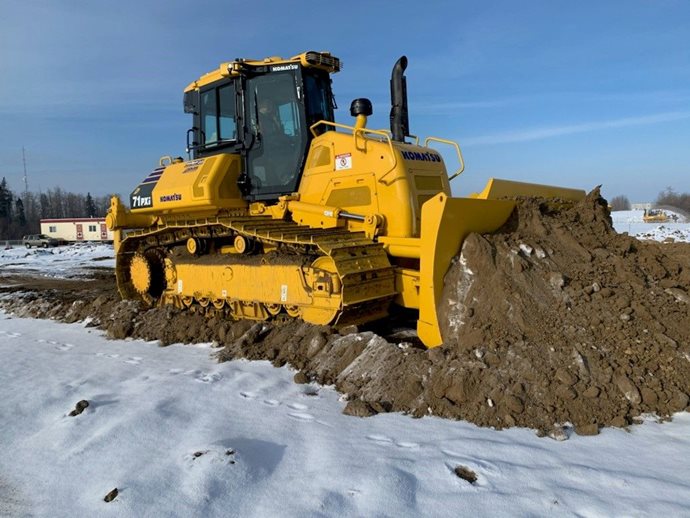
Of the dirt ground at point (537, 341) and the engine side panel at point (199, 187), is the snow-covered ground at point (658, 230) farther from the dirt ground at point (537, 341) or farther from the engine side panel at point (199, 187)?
the engine side panel at point (199, 187)

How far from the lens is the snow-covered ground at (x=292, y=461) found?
2756 mm

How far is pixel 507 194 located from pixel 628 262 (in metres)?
1.62

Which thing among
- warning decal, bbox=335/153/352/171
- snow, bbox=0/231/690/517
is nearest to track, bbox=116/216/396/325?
warning decal, bbox=335/153/352/171

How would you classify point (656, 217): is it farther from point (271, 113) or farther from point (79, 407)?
point (79, 407)

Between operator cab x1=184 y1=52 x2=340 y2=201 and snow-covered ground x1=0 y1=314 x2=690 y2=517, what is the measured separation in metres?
3.52

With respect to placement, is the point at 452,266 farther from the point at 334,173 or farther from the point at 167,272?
the point at 167,272

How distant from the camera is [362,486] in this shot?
115 inches

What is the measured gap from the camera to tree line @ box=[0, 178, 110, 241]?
73625 millimetres

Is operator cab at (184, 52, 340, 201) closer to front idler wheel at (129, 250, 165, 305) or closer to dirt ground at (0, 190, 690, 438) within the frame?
front idler wheel at (129, 250, 165, 305)

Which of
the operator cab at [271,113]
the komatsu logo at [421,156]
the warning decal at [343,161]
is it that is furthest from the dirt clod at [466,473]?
the operator cab at [271,113]

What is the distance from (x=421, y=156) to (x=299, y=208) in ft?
5.89

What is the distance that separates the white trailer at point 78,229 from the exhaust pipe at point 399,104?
49.9 m

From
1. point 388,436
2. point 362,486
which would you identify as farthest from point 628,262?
point 362,486

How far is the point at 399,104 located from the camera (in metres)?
7.61
